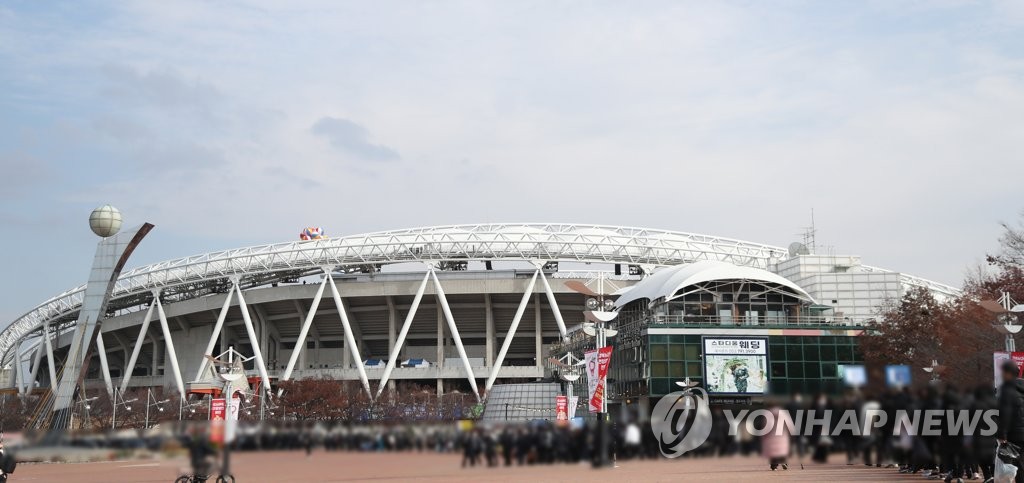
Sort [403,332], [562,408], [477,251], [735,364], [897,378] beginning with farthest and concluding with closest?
[403,332] < [477,251] < [735,364] < [562,408] < [897,378]

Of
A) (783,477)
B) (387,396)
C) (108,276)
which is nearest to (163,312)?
(387,396)

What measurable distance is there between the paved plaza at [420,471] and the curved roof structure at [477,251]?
7226 centimetres

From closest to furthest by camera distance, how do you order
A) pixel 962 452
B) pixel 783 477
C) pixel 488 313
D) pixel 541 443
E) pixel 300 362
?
pixel 541 443, pixel 962 452, pixel 783 477, pixel 488 313, pixel 300 362

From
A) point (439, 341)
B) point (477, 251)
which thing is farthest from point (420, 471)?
point (439, 341)

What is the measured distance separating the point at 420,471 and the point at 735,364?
175 feet

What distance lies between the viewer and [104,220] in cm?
6694

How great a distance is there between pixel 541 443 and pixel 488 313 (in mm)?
91134

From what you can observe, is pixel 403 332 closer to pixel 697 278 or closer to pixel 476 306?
pixel 476 306

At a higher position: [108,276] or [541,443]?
[108,276]

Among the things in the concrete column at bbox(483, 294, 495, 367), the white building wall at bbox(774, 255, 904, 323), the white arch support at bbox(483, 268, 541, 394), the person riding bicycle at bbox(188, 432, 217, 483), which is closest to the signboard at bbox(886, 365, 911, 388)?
the person riding bicycle at bbox(188, 432, 217, 483)

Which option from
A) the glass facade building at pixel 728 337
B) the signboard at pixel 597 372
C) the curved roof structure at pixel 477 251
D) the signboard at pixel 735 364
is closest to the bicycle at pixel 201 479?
the signboard at pixel 597 372

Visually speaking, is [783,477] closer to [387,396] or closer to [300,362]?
[387,396]

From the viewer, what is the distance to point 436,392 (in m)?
107

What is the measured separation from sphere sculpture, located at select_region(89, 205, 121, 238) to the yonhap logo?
190ft
